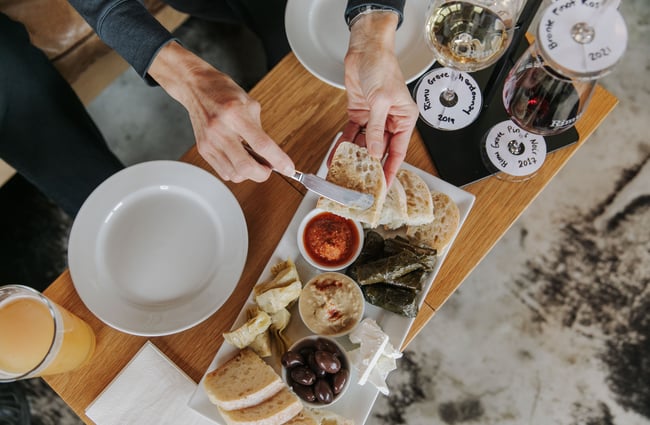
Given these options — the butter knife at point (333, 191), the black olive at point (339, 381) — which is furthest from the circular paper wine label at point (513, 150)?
the black olive at point (339, 381)

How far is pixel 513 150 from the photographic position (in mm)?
1230

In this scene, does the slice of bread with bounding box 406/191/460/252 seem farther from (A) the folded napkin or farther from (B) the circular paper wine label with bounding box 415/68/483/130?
(A) the folded napkin

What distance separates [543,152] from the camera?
1229mm

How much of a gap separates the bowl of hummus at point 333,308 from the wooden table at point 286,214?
15cm

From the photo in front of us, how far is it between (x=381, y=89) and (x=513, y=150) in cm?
38

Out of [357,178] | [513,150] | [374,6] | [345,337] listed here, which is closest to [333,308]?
[345,337]

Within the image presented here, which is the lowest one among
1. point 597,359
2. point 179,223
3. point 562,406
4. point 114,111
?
point 114,111

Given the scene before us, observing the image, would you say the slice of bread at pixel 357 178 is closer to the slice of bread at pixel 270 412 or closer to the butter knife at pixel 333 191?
the butter knife at pixel 333 191

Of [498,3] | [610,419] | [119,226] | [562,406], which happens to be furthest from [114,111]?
[610,419]

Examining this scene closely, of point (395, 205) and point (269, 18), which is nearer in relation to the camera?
point (395, 205)

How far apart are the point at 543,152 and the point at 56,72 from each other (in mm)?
1416

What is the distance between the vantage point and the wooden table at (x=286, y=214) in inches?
45.6

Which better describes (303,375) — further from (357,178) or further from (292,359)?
(357,178)

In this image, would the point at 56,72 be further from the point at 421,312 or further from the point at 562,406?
the point at 562,406
